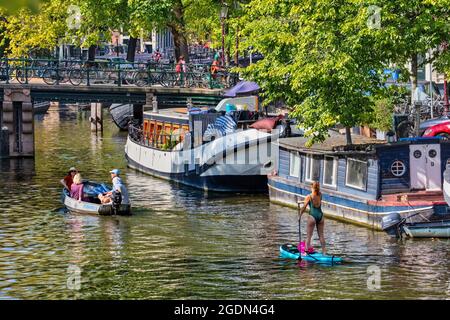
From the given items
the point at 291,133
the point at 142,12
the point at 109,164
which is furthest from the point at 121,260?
the point at 142,12

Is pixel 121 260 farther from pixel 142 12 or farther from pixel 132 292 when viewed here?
pixel 142 12

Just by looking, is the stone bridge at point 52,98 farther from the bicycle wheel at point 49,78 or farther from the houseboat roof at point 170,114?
the houseboat roof at point 170,114

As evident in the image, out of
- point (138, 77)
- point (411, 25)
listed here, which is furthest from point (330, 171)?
point (138, 77)

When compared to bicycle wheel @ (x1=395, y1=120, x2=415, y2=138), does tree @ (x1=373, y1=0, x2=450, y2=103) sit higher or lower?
higher

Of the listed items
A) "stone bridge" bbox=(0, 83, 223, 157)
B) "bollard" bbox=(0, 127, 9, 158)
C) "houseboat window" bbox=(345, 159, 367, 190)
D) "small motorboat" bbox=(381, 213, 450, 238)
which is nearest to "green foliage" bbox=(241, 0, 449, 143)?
"houseboat window" bbox=(345, 159, 367, 190)

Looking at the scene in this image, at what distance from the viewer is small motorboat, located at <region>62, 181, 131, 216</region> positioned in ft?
151

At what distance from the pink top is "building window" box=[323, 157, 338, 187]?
348 inches

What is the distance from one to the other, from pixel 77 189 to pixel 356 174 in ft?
34.4

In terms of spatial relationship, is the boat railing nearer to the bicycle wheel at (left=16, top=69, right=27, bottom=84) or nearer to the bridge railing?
the bridge railing

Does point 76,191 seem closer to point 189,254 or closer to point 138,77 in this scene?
point 189,254

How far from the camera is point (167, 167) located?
57.4 meters

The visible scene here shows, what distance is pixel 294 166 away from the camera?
48531 mm

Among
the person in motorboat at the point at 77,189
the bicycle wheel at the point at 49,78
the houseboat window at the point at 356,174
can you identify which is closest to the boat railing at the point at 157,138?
the bicycle wheel at the point at 49,78

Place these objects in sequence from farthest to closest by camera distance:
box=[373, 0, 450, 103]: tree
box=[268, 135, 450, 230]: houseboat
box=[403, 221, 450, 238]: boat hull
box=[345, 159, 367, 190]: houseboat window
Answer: box=[373, 0, 450, 103]: tree < box=[345, 159, 367, 190]: houseboat window < box=[268, 135, 450, 230]: houseboat < box=[403, 221, 450, 238]: boat hull
